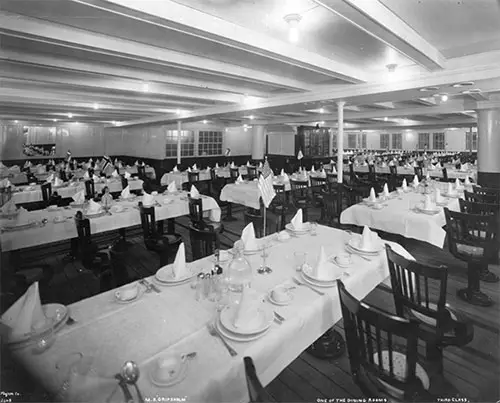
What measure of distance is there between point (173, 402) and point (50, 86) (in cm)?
753

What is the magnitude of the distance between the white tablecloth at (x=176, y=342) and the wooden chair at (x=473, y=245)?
6.68 feet

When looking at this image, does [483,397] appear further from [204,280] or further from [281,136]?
[281,136]

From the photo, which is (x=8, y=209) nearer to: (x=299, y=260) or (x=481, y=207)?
(x=299, y=260)

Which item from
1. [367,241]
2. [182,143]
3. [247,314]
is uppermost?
[182,143]

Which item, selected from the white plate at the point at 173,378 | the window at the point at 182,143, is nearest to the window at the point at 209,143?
the window at the point at 182,143

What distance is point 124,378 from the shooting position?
1123mm

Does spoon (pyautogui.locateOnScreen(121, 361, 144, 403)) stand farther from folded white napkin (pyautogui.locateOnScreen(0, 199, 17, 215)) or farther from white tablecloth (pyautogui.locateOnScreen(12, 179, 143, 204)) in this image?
white tablecloth (pyautogui.locateOnScreen(12, 179, 143, 204))

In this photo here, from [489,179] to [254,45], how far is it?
771 centimetres

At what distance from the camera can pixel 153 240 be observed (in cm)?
398

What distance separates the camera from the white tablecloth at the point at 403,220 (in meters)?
3.89

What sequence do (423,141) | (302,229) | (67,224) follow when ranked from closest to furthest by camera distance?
(302,229)
(67,224)
(423,141)

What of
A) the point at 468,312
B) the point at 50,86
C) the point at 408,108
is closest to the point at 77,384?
the point at 468,312

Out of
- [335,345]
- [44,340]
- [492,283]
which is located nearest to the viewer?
[44,340]

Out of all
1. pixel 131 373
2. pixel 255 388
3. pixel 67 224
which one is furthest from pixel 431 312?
pixel 67 224
